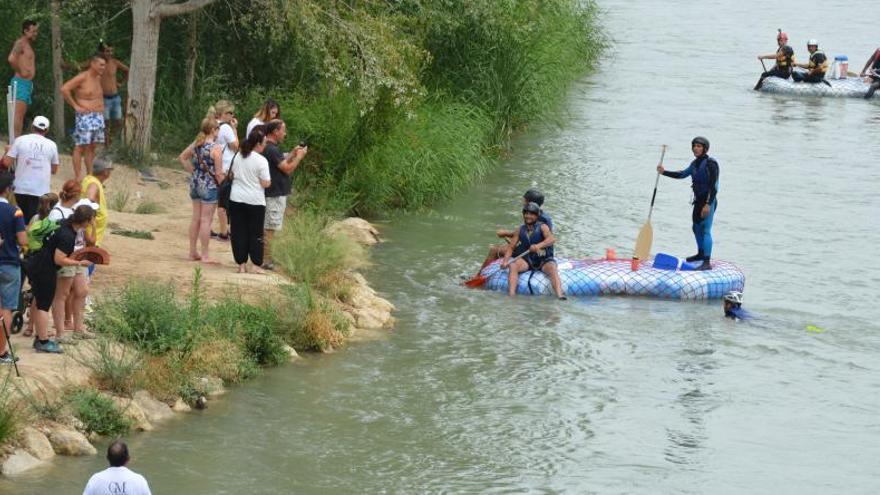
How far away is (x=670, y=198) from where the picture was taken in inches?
914

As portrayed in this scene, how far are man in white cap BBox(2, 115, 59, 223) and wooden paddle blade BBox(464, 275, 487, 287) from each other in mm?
5322

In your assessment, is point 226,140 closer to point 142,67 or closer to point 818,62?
point 142,67

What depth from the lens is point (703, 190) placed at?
17.0m

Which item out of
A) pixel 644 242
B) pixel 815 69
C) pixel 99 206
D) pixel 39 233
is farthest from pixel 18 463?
pixel 815 69

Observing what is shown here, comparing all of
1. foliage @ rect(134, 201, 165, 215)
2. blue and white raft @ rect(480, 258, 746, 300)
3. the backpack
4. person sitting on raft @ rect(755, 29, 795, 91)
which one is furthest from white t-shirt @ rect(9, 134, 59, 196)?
person sitting on raft @ rect(755, 29, 795, 91)

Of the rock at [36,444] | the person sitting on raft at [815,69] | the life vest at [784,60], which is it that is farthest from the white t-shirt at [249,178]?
the life vest at [784,60]

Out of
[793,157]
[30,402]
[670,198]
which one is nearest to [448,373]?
[30,402]

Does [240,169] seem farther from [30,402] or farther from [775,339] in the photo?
[775,339]

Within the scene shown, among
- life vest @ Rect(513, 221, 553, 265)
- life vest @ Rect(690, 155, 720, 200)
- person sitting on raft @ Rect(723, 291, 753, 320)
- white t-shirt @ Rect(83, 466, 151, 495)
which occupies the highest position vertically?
life vest @ Rect(690, 155, 720, 200)

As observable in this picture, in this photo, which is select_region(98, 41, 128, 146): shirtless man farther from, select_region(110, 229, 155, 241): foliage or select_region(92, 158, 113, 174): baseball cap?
select_region(92, 158, 113, 174): baseball cap

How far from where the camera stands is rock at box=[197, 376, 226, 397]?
12.3 meters

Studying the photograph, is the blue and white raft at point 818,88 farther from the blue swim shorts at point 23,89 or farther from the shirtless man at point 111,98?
the blue swim shorts at point 23,89

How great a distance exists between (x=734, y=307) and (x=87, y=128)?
763 centimetres

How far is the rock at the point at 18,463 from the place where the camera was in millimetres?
10203
